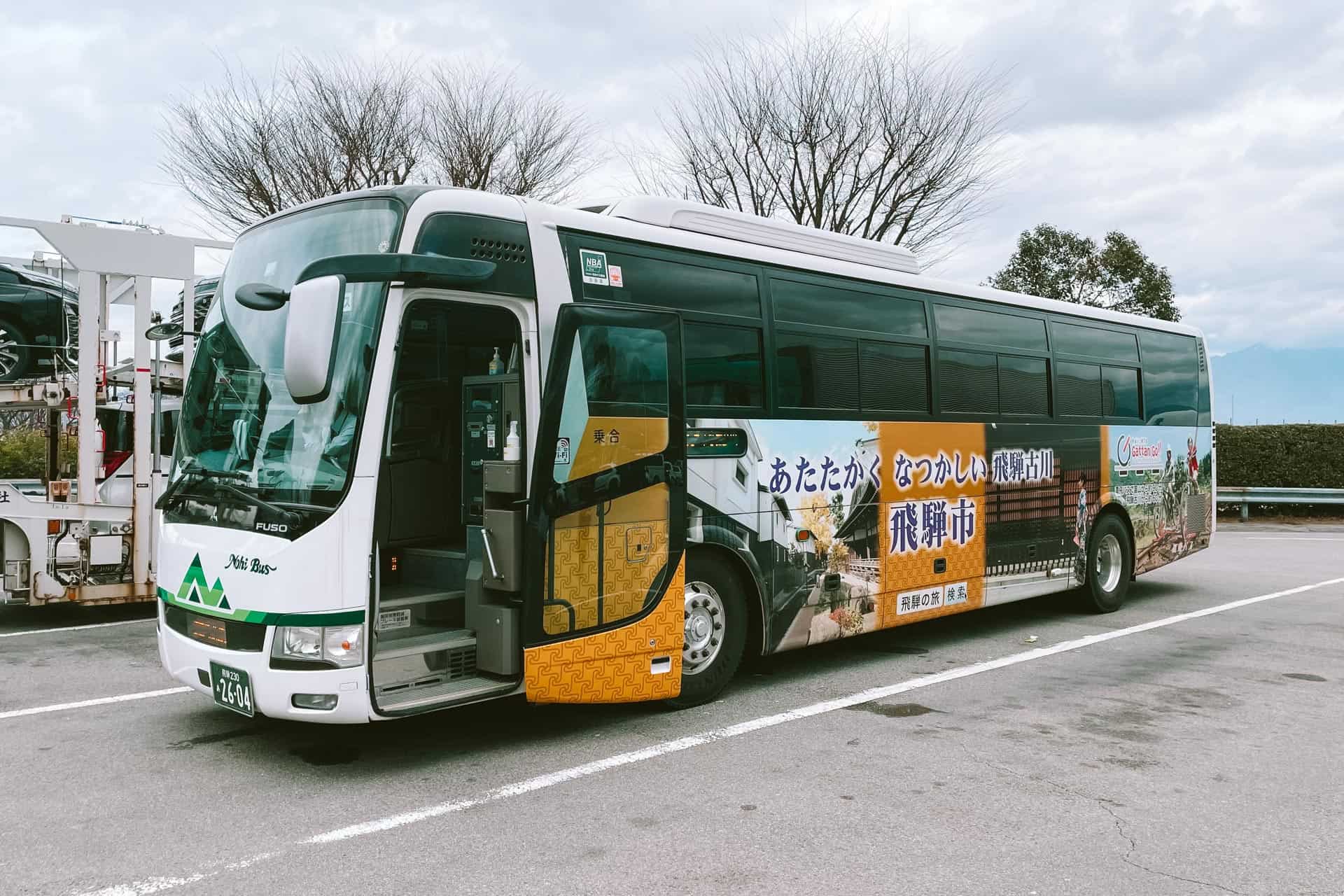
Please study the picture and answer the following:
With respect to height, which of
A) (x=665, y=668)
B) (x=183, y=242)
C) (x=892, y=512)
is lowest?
(x=665, y=668)

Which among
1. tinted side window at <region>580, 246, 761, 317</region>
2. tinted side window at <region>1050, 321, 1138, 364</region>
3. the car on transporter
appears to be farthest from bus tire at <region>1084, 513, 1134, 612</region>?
the car on transporter

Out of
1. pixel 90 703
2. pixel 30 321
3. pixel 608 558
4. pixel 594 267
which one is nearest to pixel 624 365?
pixel 594 267

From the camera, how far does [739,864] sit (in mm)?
4156

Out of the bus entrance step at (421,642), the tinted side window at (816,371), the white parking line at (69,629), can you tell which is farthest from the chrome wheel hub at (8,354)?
the tinted side window at (816,371)

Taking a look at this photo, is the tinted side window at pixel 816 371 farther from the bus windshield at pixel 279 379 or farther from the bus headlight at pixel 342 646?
the bus headlight at pixel 342 646

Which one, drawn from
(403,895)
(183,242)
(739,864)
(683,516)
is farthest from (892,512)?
(183,242)

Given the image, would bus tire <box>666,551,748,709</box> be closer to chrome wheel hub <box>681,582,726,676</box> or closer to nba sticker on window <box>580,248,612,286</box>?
chrome wheel hub <box>681,582,726,676</box>

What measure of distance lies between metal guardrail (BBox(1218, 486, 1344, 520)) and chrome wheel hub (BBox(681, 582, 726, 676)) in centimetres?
1960

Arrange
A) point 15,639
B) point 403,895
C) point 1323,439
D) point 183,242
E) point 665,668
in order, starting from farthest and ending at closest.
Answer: point 1323,439
point 183,242
point 15,639
point 665,668
point 403,895

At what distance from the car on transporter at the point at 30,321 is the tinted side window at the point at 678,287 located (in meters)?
6.97

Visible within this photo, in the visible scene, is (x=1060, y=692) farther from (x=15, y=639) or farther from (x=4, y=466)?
(x=4, y=466)

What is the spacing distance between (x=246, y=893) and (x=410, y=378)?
3.44 meters

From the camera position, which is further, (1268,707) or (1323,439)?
(1323,439)

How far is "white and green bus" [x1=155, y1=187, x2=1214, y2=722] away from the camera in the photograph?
5.12 metres
